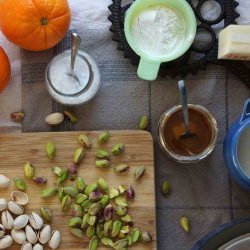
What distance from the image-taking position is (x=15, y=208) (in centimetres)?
75

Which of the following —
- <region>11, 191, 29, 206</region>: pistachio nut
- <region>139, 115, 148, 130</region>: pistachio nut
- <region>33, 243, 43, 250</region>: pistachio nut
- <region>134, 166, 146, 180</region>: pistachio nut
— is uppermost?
<region>139, 115, 148, 130</region>: pistachio nut

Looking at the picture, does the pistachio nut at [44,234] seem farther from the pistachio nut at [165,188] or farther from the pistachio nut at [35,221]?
the pistachio nut at [165,188]

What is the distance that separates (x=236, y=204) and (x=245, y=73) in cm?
19

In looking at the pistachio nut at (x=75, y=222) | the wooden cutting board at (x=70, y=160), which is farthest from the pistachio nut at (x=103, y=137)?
the pistachio nut at (x=75, y=222)

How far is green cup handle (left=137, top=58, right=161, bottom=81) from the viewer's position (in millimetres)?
744

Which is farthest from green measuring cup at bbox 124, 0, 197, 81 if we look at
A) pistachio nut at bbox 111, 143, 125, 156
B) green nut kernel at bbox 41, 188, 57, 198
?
green nut kernel at bbox 41, 188, 57, 198

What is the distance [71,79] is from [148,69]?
111 mm

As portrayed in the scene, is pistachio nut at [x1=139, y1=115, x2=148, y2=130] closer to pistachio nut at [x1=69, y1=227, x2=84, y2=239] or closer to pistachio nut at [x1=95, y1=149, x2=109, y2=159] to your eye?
pistachio nut at [x1=95, y1=149, x2=109, y2=159]

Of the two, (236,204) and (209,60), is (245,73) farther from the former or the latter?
(236,204)

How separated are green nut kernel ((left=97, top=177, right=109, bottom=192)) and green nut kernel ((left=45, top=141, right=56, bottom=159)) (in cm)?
7

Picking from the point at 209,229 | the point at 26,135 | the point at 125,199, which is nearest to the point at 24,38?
the point at 26,135

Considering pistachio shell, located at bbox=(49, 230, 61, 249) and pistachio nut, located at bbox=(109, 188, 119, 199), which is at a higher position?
pistachio nut, located at bbox=(109, 188, 119, 199)

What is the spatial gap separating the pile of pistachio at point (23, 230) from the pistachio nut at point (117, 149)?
0.14 m

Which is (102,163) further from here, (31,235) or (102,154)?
(31,235)
